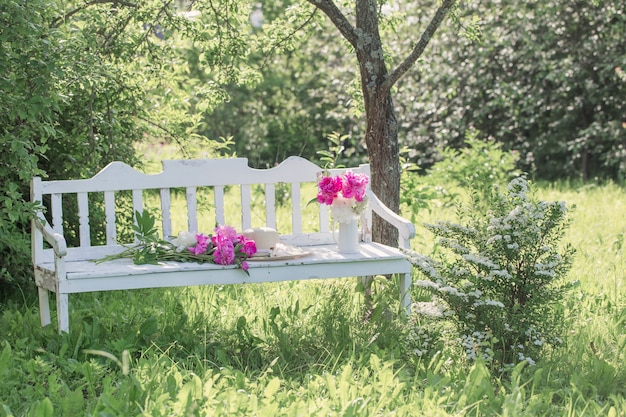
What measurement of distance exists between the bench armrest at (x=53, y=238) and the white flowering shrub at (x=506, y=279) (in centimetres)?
160

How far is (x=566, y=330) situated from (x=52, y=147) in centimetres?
321

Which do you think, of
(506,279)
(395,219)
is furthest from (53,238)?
(506,279)

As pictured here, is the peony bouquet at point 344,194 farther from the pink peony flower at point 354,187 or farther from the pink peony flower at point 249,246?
the pink peony flower at point 249,246

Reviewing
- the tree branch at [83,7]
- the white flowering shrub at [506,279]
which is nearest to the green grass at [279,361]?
the white flowering shrub at [506,279]

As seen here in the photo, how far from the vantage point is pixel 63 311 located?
12.4ft

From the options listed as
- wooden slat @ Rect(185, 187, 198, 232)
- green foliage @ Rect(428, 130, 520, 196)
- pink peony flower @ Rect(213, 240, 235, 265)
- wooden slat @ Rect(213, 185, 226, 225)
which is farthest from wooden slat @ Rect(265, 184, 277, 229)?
green foliage @ Rect(428, 130, 520, 196)

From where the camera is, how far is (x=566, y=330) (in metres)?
4.01

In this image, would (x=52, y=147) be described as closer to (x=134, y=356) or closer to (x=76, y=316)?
(x=76, y=316)

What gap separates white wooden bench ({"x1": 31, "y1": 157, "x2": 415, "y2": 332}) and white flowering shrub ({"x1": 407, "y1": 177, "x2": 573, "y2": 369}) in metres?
0.49

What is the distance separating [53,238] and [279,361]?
120 centimetres

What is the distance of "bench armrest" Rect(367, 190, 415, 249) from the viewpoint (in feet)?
13.7

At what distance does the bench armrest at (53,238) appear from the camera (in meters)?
3.69

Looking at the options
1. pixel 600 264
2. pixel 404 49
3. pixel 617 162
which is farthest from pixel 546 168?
pixel 600 264

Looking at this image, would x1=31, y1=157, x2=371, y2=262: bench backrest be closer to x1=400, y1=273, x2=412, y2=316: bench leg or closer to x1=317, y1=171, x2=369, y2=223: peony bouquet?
x1=317, y1=171, x2=369, y2=223: peony bouquet
